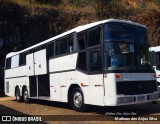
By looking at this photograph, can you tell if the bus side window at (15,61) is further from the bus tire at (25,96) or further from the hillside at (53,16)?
the hillside at (53,16)

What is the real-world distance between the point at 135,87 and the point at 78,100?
2598mm

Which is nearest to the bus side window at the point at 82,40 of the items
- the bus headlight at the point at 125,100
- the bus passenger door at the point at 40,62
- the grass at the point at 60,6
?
the bus headlight at the point at 125,100

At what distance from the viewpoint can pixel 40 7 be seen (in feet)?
109

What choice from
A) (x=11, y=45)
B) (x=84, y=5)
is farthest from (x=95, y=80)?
(x=84, y=5)

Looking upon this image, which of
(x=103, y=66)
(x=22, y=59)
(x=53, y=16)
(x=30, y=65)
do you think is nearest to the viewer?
(x=103, y=66)

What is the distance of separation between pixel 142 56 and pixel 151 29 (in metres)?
20.0

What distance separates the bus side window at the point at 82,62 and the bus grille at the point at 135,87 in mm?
1898

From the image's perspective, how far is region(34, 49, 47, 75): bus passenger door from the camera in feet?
50.9

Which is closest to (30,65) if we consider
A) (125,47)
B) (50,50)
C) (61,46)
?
(50,50)

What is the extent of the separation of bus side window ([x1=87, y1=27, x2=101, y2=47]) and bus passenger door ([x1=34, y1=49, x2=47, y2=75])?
418cm

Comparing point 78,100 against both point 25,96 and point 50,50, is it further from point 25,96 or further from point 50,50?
point 25,96

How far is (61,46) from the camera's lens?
548 inches

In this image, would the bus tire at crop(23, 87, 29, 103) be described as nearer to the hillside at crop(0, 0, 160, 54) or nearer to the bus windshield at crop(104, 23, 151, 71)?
the bus windshield at crop(104, 23, 151, 71)

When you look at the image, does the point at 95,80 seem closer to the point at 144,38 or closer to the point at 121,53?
the point at 121,53
